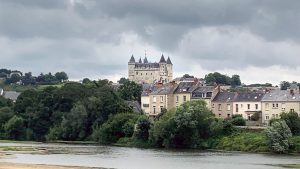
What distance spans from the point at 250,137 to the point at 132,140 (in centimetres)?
2191

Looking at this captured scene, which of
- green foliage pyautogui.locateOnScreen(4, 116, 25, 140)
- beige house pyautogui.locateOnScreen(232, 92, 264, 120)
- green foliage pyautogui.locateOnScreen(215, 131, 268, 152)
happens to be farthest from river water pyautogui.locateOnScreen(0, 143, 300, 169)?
green foliage pyautogui.locateOnScreen(4, 116, 25, 140)

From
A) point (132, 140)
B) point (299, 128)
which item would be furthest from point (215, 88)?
point (299, 128)

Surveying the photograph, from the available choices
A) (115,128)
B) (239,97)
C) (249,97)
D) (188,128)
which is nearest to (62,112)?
(115,128)

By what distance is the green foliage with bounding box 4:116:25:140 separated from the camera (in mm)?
130750

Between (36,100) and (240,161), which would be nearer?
A: (240,161)

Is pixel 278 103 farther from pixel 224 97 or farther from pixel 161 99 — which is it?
pixel 161 99

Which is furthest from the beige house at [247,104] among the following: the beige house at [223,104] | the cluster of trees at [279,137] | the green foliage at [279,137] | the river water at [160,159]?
the river water at [160,159]

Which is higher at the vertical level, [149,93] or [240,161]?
[149,93]

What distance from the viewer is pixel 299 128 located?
8931 cm

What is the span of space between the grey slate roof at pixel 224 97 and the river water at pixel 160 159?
31.1 m

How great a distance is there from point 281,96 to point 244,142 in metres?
19.2

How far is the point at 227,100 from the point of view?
116000mm

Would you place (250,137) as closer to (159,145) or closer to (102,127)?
(159,145)

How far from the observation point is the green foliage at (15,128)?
131 metres
